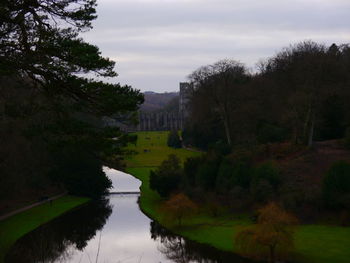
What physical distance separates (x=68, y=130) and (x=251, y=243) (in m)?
17.2

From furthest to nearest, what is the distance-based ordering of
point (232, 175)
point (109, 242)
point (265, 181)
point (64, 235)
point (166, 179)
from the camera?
point (166, 179) → point (232, 175) → point (265, 181) → point (64, 235) → point (109, 242)

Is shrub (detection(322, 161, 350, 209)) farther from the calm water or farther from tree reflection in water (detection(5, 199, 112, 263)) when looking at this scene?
tree reflection in water (detection(5, 199, 112, 263))

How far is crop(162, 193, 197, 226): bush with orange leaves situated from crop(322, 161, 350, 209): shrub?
31.3 ft

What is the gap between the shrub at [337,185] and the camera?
115 feet

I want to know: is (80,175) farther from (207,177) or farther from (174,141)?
(174,141)

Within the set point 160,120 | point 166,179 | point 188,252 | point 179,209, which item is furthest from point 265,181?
point 160,120

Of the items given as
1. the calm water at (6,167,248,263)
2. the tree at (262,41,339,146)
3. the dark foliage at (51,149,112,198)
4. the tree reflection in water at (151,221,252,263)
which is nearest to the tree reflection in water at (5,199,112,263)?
the calm water at (6,167,248,263)

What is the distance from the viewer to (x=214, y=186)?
46719mm

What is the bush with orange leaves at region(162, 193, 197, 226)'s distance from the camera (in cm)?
3747

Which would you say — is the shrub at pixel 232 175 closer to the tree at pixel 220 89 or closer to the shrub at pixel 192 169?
the shrub at pixel 192 169

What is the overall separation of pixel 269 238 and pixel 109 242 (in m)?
11.1

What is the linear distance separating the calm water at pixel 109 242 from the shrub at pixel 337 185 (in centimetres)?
930

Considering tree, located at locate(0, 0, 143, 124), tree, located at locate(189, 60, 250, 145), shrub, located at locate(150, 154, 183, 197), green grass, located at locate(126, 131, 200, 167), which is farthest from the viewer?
green grass, located at locate(126, 131, 200, 167)

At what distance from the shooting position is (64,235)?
36.5m
